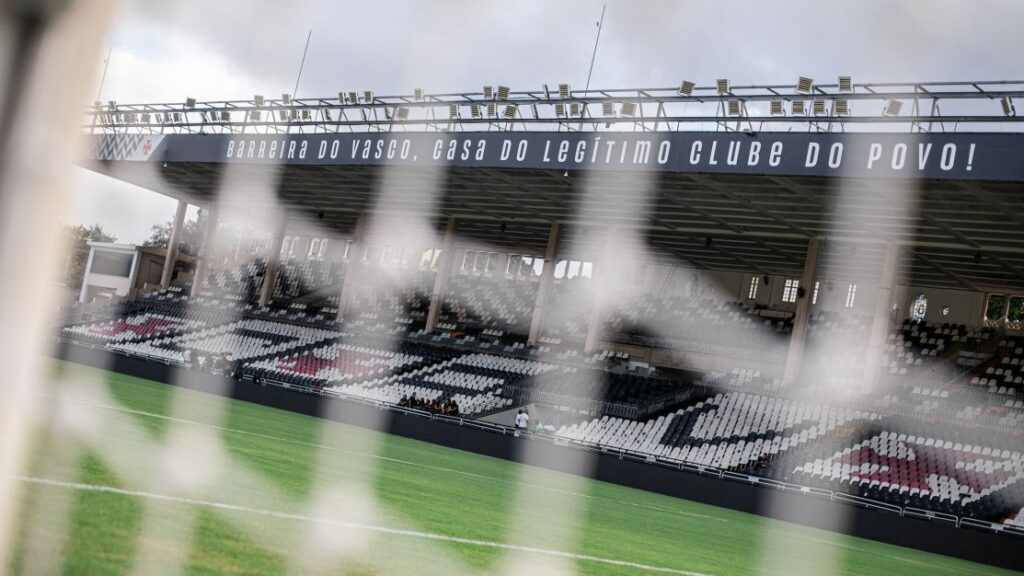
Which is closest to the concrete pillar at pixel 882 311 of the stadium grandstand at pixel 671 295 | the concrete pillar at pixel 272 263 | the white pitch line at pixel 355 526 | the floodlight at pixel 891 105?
the stadium grandstand at pixel 671 295

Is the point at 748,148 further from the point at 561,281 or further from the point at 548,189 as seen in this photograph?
the point at 561,281

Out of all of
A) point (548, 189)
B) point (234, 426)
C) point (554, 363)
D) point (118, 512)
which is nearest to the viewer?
point (118, 512)

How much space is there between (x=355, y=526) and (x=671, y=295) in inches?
1199

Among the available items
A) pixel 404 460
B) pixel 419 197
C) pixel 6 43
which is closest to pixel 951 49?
pixel 6 43

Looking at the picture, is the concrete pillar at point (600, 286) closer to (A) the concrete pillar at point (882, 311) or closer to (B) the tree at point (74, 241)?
(A) the concrete pillar at point (882, 311)

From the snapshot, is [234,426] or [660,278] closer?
[234,426]

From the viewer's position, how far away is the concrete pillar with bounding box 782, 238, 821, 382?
966 inches

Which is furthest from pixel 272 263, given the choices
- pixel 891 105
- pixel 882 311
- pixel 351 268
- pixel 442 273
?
pixel 891 105

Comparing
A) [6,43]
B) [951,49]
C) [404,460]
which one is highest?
[951,49]

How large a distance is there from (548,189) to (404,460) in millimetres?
13183

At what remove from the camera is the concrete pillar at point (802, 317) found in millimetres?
24531

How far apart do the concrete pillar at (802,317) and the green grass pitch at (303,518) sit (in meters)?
11.0

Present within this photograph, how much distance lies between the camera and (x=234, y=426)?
13562mm

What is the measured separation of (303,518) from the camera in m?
4.78
